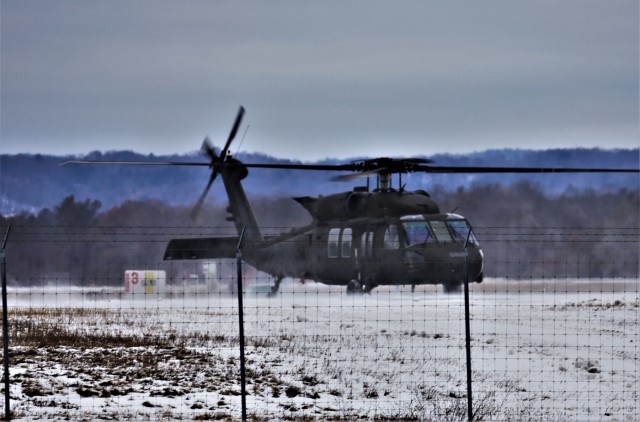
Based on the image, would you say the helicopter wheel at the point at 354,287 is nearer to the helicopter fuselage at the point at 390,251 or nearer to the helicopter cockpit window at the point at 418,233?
the helicopter fuselage at the point at 390,251

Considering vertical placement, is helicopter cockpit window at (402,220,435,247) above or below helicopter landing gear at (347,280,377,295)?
Result: above

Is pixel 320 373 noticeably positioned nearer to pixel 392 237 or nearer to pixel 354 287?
pixel 392 237

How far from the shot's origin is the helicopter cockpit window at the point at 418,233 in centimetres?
2784

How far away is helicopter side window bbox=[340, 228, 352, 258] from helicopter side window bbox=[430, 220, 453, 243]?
278 centimetres

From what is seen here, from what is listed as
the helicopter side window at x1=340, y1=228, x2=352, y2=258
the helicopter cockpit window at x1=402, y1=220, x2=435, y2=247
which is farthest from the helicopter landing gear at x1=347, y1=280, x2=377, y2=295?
the helicopter cockpit window at x1=402, y1=220, x2=435, y2=247

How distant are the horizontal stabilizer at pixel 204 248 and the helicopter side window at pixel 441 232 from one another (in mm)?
8616

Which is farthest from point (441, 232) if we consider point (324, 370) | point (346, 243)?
point (324, 370)

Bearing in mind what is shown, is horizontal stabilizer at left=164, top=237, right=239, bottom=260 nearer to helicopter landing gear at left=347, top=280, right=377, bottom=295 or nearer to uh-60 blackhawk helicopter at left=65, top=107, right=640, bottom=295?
uh-60 blackhawk helicopter at left=65, top=107, right=640, bottom=295

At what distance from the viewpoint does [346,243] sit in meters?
29.8

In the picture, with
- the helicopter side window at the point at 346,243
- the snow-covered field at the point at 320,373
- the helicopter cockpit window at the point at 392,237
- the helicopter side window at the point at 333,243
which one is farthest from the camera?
the helicopter side window at the point at 333,243

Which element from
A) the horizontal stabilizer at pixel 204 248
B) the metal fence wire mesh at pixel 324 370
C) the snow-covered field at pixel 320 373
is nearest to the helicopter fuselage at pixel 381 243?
the horizontal stabilizer at pixel 204 248

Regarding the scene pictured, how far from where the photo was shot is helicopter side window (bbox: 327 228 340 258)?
98.1 ft

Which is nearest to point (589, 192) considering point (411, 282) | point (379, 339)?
point (411, 282)

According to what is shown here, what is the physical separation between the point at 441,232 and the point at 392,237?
1365mm
